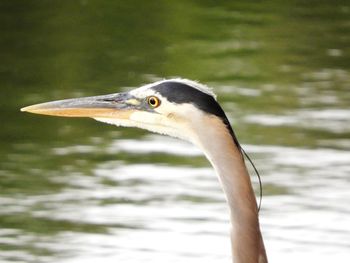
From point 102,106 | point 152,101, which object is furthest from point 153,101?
point 102,106

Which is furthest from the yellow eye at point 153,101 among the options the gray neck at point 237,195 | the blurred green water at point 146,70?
the blurred green water at point 146,70

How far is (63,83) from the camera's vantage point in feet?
41.5

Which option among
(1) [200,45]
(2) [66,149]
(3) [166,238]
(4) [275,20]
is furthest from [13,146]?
(4) [275,20]

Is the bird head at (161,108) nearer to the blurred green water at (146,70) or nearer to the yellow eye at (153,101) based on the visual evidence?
the yellow eye at (153,101)

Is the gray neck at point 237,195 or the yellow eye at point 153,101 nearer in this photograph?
the gray neck at point 237,195

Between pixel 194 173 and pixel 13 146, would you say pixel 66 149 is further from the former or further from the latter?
pixel 194 173

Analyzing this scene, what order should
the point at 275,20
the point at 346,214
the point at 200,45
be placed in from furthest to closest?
the point at 275,20 < the point at 200,45 < the point at 346,214

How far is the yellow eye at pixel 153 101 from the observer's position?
4.88 metres

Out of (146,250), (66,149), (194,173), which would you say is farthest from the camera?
(66,149)

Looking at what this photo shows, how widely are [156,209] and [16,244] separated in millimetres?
1065

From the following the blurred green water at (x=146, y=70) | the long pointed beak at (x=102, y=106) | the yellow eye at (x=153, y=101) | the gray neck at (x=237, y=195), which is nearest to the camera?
the gray neck at (x=237, y=195)

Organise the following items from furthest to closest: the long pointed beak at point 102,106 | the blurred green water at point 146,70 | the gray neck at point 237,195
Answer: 1. the blurred green water at point 146,70
2. the long pointed beak at point 102,106
3. the gray neck at point 237,195

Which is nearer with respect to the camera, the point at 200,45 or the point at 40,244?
the point at 40,244

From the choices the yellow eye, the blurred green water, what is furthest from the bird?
the blurred green water
